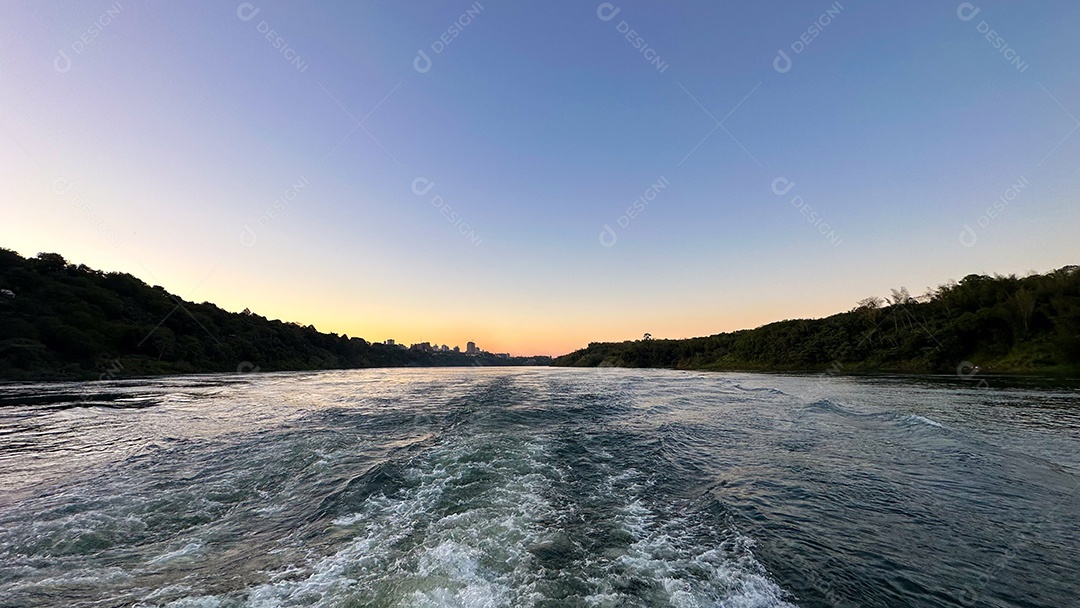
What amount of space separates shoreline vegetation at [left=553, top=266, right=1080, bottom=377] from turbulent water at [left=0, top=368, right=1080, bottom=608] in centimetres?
4551

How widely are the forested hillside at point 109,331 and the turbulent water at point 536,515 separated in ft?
144

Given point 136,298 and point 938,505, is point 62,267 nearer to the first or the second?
point 136,298

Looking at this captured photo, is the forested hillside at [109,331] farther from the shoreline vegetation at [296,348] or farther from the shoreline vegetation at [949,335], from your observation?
the shoreline vegetation at [949,335]

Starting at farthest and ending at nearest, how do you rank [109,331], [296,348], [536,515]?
[296,348] < [109,331] < [536,515]

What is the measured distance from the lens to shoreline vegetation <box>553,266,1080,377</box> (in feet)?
140

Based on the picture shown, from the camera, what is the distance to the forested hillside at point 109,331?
1670 inches

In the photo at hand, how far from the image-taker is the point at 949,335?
52312mm

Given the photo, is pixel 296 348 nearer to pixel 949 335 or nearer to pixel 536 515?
pixel 536 515

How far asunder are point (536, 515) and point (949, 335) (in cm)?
7137

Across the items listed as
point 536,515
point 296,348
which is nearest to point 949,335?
point 536,515

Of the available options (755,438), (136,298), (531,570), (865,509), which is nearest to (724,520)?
(865,509)

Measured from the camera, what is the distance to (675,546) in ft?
19.3

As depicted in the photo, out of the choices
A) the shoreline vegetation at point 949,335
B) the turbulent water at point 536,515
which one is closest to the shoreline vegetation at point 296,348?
the shoreline vegetation at point 949,335

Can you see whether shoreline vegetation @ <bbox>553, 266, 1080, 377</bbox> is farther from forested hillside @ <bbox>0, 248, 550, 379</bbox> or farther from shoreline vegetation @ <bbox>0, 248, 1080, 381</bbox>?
forested hillside @ <bbox>0, 248, 550, 379</bbox>
